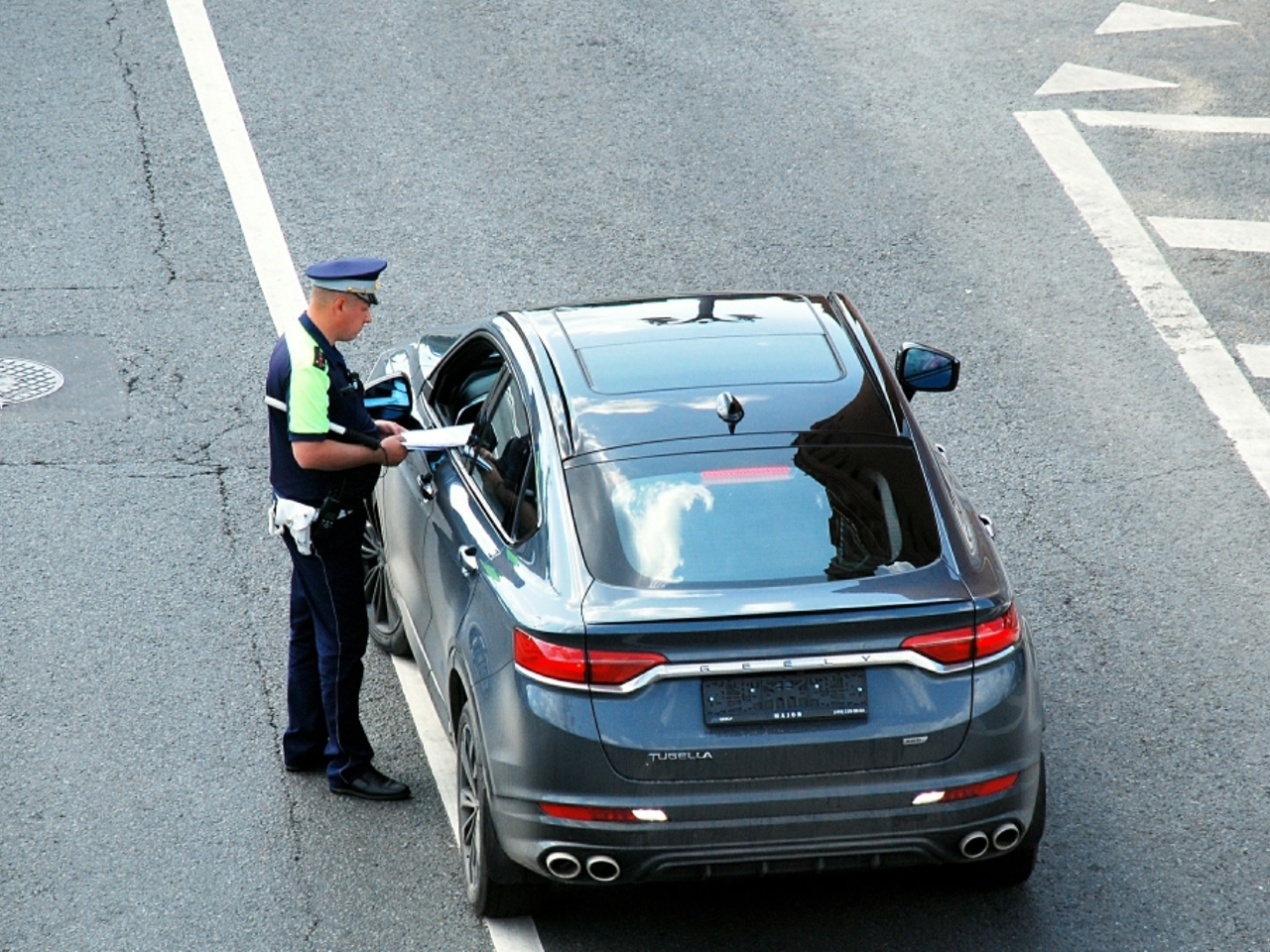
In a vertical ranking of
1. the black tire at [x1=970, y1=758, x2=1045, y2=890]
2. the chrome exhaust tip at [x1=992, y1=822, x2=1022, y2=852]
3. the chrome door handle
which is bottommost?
the black tire at [x1=970, y1=758, x2=1045, y2=890]

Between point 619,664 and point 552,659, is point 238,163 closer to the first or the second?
point 552,659

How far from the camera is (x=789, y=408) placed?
592 cm

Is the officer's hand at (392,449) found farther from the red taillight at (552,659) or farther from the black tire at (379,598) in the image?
the red taillight at (552,659)

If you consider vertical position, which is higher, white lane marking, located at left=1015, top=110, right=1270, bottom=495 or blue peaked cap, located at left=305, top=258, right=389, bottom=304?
blue peaked cap, located at left=305, top=258, right=389, bottom=304

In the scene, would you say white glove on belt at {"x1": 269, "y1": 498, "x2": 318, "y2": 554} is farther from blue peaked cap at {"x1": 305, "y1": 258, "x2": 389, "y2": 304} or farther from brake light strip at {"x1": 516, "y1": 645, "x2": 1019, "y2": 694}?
brake light strip at {"x1": 516, "y1": 645, "x2": 1019, "y2": 694}

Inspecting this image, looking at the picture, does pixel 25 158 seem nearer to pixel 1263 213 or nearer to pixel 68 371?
pixel 68 371

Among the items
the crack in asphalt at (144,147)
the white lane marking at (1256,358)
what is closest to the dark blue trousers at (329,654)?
the crack in asphalt at (144,147)

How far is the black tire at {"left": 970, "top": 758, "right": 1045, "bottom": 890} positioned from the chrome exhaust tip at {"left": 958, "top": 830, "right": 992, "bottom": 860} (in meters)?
0.40

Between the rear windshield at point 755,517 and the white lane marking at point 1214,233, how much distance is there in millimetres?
6970

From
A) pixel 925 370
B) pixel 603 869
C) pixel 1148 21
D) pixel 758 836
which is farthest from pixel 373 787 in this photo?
pixel 1148 21

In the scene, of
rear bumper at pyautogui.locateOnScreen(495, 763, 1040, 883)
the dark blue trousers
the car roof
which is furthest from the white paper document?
rear bumper at pyautogui.locateOnScreen(495, 763, 1040, 883)

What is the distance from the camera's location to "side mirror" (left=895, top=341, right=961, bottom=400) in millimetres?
6898

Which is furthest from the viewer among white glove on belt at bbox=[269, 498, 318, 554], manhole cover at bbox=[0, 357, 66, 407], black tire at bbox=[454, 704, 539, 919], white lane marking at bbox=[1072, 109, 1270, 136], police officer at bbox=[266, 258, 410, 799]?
white lane marking at bbox=[1072, 109, 1270, 136]

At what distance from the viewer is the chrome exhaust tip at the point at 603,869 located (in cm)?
528
